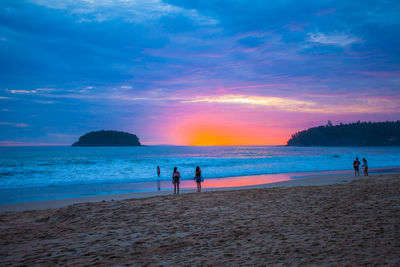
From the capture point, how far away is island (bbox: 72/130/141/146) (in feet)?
563

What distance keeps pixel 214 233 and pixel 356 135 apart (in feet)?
552

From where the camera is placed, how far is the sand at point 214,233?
5.28m

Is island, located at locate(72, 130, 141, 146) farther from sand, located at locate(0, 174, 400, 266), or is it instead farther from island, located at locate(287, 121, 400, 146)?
sand, located at locate(0, 174, 400, 266)

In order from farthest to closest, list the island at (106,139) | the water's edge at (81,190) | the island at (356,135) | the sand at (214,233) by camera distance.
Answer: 1. the island at (106,139)
2. the island at (356,135)
3. the water's edge at (81,190)
4. the sand at (214,233)

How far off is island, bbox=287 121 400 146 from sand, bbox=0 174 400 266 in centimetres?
15927

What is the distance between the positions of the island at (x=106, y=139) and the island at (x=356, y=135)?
118588 mm

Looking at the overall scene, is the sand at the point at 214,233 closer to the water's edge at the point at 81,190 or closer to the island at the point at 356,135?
the water's edge at the point at 81,190

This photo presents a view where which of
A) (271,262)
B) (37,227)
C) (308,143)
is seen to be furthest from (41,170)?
(308,143)

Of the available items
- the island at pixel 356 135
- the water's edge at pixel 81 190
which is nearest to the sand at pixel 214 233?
the water's edge at pixel 81 190

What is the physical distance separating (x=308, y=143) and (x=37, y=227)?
608 feet

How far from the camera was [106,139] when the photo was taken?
172125 millimetres

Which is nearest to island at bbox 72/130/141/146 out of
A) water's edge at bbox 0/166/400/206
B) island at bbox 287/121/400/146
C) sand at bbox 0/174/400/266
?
island at bbox 287/121/400/146

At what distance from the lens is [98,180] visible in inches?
971

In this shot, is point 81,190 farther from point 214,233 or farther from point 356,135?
point 356,135
